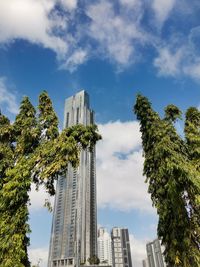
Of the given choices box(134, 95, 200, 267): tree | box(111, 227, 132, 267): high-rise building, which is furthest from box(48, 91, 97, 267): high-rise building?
box(134, 95, 200, 267): tree

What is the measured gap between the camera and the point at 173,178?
14516 millimetres

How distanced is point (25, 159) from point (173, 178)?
8644 mm

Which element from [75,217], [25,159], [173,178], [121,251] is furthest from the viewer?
[121,251]

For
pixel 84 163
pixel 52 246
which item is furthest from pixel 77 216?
pixel 84 163

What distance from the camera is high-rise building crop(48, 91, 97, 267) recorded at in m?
127

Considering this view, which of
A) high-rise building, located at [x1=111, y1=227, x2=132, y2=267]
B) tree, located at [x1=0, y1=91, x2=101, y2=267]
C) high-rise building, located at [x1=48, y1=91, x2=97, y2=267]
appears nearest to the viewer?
tree, located at [x1=0, y1=91, x2=101, y2=267]

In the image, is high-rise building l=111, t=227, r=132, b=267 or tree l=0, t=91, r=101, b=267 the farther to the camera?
high-rise building l=111, t=227, r=132, b=267

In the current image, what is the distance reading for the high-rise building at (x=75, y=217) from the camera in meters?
127

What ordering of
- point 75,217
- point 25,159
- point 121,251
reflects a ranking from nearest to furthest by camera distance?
point 25,159, point 75,217, point 121,251

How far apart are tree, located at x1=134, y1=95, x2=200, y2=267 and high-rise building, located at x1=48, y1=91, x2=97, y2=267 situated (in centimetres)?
10291

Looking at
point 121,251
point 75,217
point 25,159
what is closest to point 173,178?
point 25,159

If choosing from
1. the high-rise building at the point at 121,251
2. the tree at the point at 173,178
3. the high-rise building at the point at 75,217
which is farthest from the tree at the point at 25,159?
the high-rise building at the point at 121,251

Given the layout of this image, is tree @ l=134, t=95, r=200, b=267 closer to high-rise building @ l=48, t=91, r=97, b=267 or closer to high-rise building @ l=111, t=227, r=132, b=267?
high-rise building @ l=48, t=91, r=97, b=267

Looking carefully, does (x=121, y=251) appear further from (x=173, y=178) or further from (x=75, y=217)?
(x=173, y=178)
